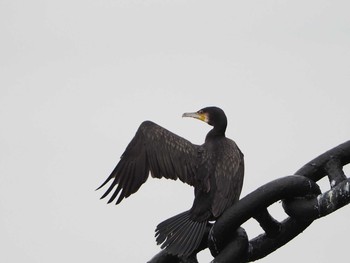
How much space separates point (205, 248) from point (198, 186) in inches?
74.7

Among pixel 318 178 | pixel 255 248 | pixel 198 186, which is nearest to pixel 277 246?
pixel 255 248

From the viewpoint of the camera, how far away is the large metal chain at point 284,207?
118 inches

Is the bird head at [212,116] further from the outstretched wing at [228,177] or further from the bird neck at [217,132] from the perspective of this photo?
the outstretched wing at [228,177]

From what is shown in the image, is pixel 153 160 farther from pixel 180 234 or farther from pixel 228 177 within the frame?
pixel 180 234

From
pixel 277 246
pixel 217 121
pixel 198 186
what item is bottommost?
pixel 277 246

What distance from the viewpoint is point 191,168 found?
19.2ft

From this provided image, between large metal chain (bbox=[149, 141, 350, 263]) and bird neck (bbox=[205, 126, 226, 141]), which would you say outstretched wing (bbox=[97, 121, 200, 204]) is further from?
large metal chain (bbox=[149, 141, 350, 263])

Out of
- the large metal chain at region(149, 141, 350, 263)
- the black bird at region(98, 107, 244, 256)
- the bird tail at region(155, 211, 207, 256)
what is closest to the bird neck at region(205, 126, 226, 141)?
the black bird at region(98, 107, 244, 256)

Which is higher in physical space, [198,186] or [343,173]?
[198,186]

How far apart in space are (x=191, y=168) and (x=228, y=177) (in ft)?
2.66

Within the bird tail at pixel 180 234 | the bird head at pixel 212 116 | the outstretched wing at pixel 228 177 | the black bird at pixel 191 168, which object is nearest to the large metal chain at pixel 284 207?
the bird tail at pixel 180 234

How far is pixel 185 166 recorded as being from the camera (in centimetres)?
602

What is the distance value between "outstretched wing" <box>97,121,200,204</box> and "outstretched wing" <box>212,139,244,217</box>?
0.36 m

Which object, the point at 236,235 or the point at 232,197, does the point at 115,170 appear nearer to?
the point at 232,197
